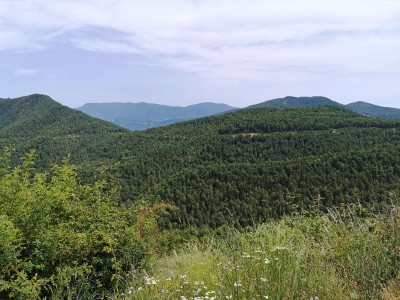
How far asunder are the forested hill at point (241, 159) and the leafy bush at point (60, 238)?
4475 millimetres

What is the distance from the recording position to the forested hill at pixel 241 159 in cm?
4450

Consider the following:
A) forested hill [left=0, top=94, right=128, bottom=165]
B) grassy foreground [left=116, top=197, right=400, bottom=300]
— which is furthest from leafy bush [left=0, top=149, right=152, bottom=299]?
forested hill [left=0, top=94, right=128, bottom=165]

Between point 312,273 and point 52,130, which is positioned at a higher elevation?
point 52,130

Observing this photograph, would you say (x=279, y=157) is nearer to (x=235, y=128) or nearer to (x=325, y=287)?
(x=235, y=128)

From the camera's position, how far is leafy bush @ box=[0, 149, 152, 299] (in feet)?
15.4

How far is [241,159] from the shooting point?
7506cm

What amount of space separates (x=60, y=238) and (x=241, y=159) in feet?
232

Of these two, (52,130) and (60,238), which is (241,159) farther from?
(52,130)

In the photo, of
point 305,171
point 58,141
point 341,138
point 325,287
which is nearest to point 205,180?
point 305,171

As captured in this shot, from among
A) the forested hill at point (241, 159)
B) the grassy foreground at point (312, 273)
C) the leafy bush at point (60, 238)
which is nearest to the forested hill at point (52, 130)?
the forested hill at point (241, 159)

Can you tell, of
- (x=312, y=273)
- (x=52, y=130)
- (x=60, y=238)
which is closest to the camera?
(x=312, y=273)

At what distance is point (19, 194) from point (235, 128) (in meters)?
88.0

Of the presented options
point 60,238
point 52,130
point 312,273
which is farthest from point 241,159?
point 52,130

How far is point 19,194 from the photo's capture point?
6281mm
